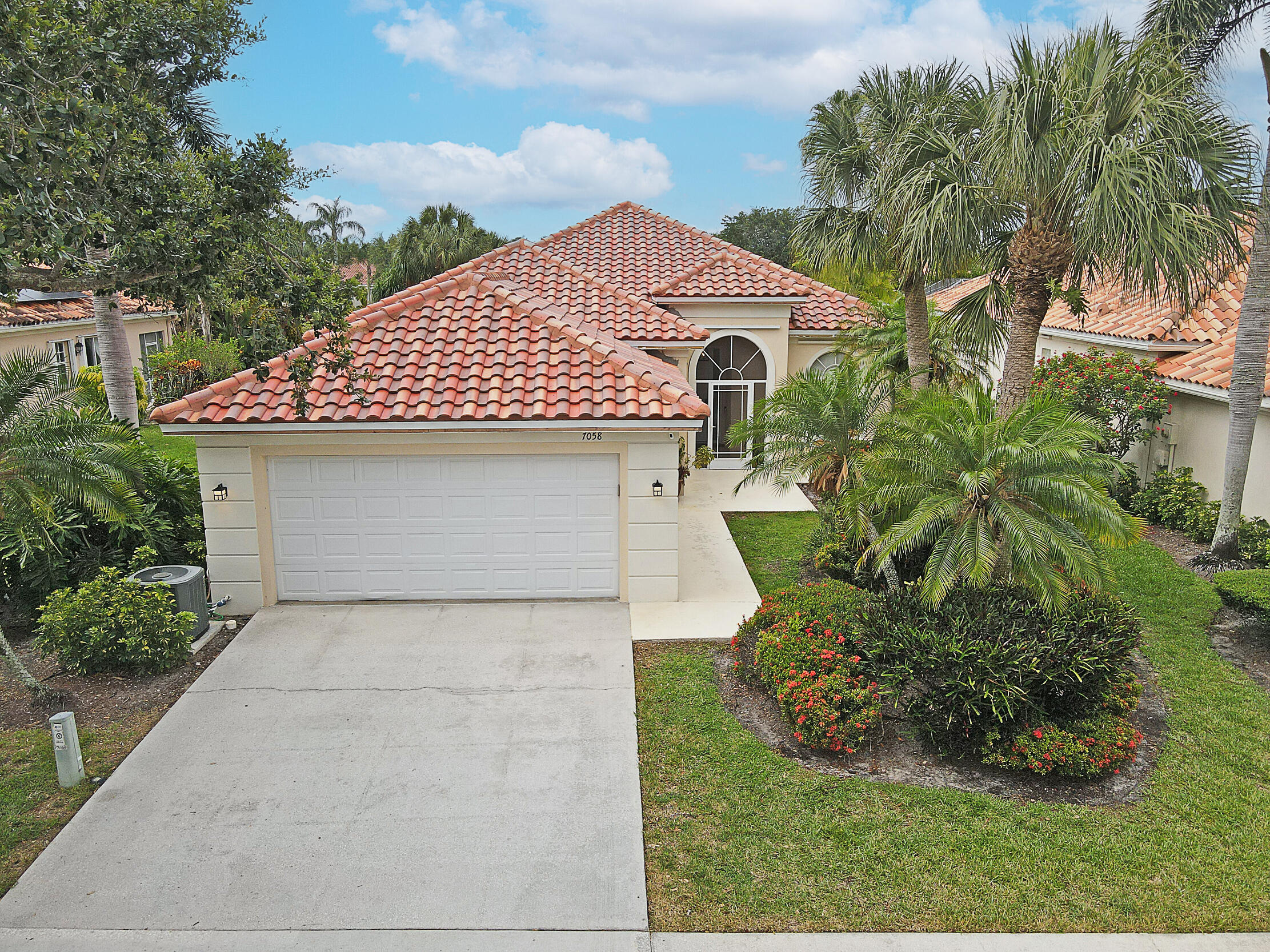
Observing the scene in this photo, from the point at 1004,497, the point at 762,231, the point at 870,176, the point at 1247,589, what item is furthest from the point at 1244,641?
the point at 762,231

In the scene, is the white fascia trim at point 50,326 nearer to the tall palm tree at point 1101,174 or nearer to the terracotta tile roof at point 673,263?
the terracotta tile roof at point 673,263

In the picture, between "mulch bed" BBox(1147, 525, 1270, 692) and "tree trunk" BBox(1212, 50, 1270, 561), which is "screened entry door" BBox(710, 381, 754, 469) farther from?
"mulch bed" BBox(1147, 525, 1270, 692)

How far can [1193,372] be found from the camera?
15.1 meters

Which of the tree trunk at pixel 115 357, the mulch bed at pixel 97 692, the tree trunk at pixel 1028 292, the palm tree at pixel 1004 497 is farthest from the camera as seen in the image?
the tree trunk at pixel 115 357

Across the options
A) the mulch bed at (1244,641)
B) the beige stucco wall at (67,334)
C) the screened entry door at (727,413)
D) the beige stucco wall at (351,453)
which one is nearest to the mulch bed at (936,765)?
the mulch bed at (1244,641)

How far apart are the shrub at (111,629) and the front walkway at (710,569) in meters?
5.45

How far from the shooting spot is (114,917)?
6.04 meters

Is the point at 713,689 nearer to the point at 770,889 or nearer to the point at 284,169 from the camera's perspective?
the point at 770,889

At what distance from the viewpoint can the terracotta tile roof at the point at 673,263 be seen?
19.6 metres

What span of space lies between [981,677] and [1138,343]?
39.1 ft

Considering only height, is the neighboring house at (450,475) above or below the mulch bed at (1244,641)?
above

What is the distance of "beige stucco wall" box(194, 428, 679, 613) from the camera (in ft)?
36.5

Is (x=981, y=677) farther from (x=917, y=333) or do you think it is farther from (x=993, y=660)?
(x=917, y=333)

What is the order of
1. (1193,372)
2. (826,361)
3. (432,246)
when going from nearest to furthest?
(1193,372) < (826,361) < (432,246)
